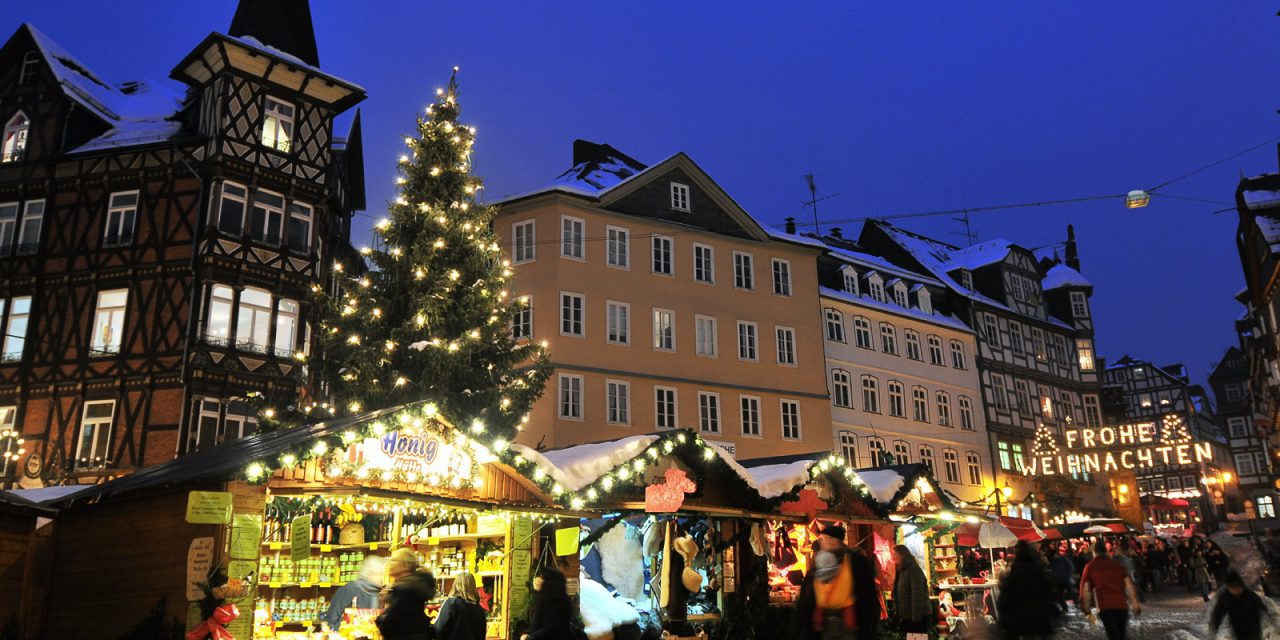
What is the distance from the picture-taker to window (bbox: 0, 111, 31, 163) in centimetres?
2788

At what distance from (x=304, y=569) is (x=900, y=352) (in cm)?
3045

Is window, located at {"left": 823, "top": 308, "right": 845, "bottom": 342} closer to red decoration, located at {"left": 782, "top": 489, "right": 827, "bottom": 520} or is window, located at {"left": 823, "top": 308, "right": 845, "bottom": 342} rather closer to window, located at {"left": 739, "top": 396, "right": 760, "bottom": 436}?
window, located at {"left": 739, "top": 396, "right": 760, "bottom": 436}

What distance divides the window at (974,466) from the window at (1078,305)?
14183 millimetres

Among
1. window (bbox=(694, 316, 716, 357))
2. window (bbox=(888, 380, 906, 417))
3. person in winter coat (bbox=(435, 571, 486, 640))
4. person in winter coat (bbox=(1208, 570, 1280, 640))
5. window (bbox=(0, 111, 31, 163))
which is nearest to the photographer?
person in winter coat (bbox=(435, 571, 486, 640))

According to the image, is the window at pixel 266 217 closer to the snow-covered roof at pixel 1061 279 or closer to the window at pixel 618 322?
the window at pixel 618 322

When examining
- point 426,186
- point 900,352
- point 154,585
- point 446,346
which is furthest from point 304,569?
point 900,352

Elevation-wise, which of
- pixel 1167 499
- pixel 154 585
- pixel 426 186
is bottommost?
pixel 154 585

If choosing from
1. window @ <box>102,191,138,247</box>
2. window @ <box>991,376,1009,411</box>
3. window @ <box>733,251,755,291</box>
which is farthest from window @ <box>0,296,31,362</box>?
window @ <box>991,376,1009,411</box>

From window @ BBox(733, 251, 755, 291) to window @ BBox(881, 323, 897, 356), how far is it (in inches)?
300

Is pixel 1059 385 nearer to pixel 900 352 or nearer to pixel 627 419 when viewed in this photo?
pixel 900 352

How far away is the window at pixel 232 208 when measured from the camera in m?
26.1

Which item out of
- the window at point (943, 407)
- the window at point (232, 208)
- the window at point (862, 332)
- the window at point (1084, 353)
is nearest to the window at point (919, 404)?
the window at point (943, 407)

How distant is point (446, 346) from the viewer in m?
18.6

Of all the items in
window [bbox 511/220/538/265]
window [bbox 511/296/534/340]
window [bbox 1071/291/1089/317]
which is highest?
window [bbox 1071/291/1089/317]
